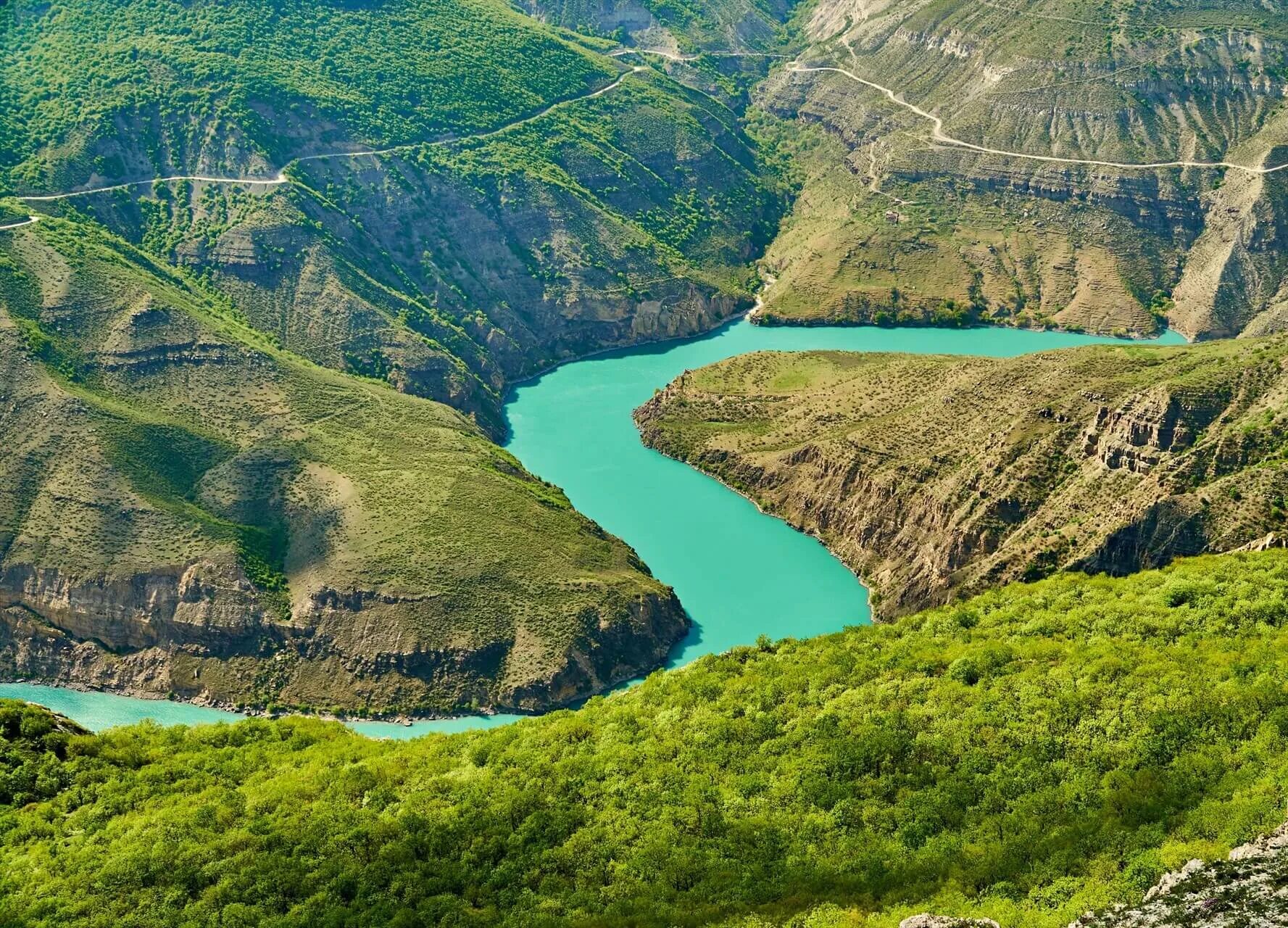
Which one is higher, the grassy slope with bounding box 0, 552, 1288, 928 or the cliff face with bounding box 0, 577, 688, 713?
the cliff face with bounding box 0, 577, 688, 713

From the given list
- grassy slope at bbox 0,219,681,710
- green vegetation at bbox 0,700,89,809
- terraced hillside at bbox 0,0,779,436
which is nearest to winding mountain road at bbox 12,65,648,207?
terraced hillside at bbox 0,0,779,436

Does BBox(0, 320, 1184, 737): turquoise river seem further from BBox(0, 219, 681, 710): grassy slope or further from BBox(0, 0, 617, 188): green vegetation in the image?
BBox(0, 0, 617, 188): green vegetation

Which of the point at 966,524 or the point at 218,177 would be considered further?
the point at 218,177

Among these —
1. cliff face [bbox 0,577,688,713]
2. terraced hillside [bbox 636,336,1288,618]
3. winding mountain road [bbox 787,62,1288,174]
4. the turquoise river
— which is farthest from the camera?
winding mountain road [bbox 787,62,1288,174]

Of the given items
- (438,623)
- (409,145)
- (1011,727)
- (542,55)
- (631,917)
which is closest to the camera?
(631,917)

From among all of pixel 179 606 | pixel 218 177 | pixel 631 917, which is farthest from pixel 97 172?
pixel 631 917

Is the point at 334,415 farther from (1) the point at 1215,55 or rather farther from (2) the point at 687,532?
(1) the point at 1215,55
